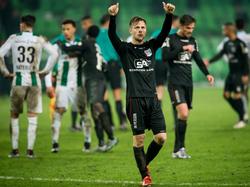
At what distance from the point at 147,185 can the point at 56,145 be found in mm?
4465

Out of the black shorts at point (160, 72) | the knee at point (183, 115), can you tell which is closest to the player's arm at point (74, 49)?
the knee at point (183, 115)

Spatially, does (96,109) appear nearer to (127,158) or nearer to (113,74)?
(127,158)

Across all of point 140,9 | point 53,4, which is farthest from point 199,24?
point 53,4

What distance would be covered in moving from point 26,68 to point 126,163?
2497 millimetres

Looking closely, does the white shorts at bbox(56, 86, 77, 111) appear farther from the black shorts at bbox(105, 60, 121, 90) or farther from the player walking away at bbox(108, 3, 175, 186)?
the black shorts at bbox(105, 60, 121, 90)

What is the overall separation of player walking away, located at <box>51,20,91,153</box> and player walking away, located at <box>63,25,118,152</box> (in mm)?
222

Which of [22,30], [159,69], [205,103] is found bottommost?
[205,103]

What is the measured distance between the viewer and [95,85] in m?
14.8

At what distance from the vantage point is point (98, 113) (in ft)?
48.3

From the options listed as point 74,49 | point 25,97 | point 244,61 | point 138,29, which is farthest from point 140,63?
point 244,61

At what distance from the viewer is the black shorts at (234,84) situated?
61.6 feet

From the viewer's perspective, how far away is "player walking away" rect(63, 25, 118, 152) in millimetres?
14560

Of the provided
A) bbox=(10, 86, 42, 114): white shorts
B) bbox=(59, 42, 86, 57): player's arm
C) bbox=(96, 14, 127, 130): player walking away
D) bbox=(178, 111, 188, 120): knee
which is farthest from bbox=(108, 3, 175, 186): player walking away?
bbox=(96, 14, 127, 130): player walking away

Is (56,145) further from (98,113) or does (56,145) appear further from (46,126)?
(46,126)
